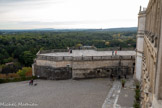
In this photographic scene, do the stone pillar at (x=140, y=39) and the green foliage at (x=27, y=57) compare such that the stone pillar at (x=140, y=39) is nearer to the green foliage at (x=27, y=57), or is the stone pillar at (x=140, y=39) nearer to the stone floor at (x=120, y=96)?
the stone floor at (x=120, y=96)

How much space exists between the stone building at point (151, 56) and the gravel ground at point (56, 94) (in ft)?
11.6

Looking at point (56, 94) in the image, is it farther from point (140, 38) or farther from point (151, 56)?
point (151, 56)

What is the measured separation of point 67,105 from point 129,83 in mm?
6239

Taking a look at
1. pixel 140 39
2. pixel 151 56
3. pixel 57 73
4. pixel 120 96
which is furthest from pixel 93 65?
pixel 151 56

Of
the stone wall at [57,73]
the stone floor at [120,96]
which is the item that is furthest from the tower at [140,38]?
the stone wall at [57,73]

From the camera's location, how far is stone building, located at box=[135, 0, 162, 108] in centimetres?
385

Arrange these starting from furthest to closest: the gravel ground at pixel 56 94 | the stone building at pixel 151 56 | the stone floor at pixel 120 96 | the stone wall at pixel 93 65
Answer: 1. the stone wall at pixel 93 65
2. the gravel ground at pixel 56 94
3. the stone floor at pixel 120 96
4. the stone building at pixel 151 56

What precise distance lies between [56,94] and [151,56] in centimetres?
874

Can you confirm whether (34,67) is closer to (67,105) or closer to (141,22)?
(67,105)

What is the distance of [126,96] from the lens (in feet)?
37.2

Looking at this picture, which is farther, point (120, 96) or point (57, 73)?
point (57, 73)

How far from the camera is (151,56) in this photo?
5.37 m

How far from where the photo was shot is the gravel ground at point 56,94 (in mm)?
10664

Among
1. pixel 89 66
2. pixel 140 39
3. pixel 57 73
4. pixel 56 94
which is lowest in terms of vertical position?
pixel 56 94
